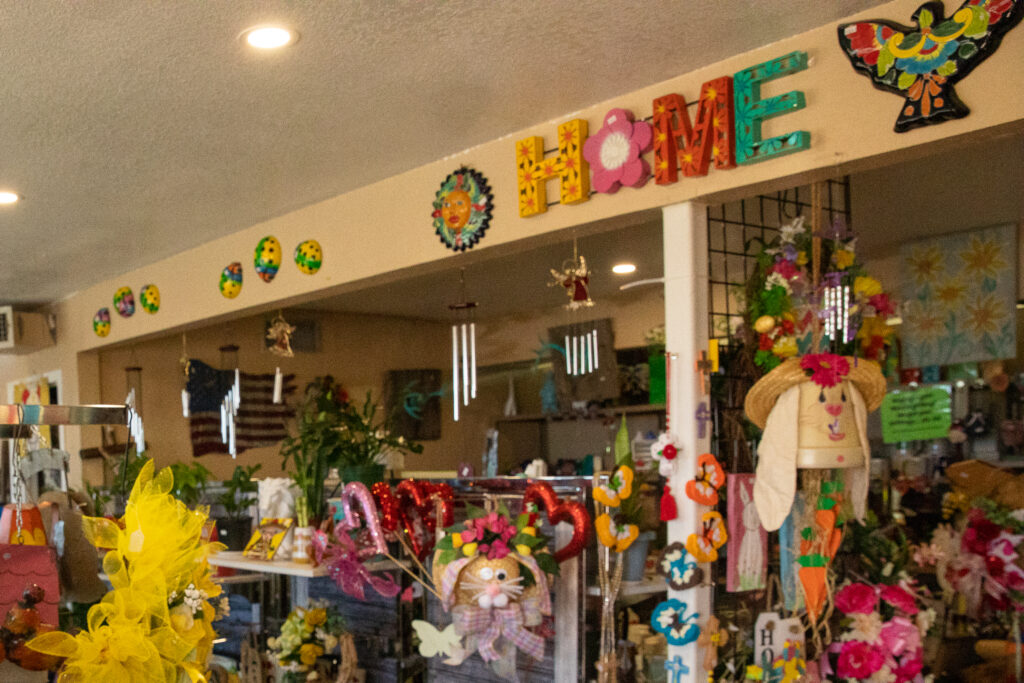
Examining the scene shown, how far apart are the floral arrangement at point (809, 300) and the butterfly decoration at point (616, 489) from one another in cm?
60

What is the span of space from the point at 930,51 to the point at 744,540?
1.66 m

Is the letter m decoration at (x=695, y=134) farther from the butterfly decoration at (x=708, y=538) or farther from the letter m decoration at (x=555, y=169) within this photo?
the butterfly decoration at (x=708, y=538)

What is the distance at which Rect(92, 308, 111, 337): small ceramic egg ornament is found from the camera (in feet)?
23.7

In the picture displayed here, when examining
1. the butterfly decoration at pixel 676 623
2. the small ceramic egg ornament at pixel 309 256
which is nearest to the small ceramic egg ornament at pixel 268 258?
the small ceramic egg ornament at pixel 309 256

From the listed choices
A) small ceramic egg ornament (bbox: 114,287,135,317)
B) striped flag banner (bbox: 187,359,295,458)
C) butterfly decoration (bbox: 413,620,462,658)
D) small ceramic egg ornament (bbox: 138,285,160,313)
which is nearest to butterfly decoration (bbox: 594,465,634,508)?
butterfly decoration (bbox: 413,620,462,658)

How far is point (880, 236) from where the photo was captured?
5953 mm

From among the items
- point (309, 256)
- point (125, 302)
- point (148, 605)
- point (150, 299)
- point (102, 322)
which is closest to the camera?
point (148, 605)

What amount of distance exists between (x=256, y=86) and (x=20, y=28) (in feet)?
2.51

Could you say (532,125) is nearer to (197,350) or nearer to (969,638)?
(969,638)

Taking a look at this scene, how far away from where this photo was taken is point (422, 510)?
4.12 metres

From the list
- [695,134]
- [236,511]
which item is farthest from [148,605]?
[236,511]

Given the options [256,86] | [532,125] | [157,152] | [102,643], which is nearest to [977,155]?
[532,125]

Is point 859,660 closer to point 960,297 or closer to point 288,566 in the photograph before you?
point 288,566

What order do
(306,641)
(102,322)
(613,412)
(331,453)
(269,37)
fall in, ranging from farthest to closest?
(613,412), (102,322), (306,641), (331,453), (269,37)
